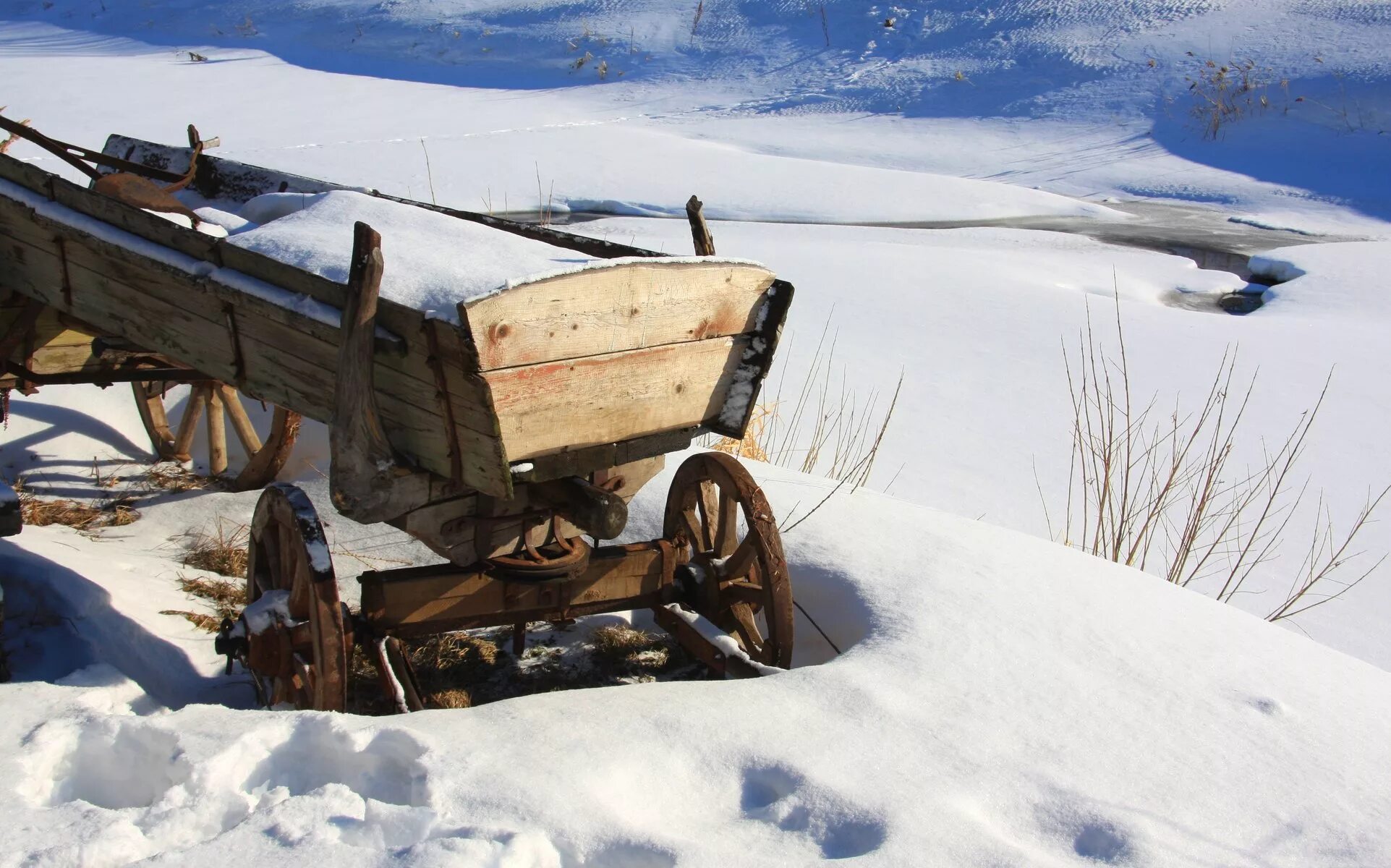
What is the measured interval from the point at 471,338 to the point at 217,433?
8.77 feet

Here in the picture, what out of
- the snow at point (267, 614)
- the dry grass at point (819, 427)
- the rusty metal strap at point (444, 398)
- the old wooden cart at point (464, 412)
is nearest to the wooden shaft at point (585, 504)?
the old wooden cart at point (464, 412)

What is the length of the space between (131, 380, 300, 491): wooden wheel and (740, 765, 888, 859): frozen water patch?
250cm

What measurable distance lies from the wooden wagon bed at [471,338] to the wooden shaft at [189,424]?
1341 millimetres

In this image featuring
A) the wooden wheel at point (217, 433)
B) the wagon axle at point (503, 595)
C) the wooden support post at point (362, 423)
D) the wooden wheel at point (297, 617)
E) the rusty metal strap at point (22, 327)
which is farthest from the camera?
the wooden wheel at point (217, 433)

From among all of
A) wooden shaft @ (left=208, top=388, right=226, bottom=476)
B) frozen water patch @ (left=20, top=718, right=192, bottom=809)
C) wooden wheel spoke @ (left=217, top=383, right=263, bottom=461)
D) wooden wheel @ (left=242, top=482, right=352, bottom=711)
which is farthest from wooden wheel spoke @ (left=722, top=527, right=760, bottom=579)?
wooden shaft @ (left=208, top=388, right=226, bottom=476)

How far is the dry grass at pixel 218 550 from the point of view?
341cm

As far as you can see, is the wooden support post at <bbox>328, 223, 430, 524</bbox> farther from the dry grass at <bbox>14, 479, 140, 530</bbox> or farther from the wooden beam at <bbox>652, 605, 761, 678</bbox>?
the dry grass at <bbox>14, 479, 140, 530</bbox>

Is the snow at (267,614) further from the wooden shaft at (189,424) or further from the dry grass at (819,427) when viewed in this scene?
the dry grass at (819,427)

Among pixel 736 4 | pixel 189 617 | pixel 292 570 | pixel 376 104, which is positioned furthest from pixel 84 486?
pixel 736 4

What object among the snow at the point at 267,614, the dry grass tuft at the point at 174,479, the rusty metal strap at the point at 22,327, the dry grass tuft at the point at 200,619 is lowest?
the dry grass tuft at the point at 174,479

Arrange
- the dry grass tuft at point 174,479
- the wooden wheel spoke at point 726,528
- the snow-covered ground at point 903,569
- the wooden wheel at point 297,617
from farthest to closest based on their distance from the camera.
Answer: the dry grass tuft at point 174,479
the wooden wheel spoke at point 726,528
the wooden wheel at point 297,617
the snow-covered ground at point 903,569

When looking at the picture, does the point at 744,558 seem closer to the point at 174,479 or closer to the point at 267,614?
the point at 267,614

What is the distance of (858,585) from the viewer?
9.74 feet

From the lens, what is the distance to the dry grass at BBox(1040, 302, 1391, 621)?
3693mm
